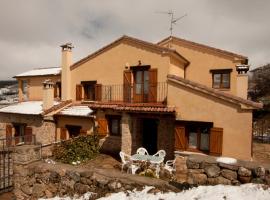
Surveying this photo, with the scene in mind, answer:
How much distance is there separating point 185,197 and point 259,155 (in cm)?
1374

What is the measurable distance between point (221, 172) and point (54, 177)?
4222 mm

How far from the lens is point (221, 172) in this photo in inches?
219

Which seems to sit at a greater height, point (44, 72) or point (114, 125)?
point (44, 72)

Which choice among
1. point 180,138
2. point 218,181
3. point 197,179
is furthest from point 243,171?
point 180,138

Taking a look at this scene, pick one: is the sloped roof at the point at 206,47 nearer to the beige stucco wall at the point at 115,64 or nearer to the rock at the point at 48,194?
the beige stucco wall at the point at 115,64

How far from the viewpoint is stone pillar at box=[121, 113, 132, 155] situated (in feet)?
51.4

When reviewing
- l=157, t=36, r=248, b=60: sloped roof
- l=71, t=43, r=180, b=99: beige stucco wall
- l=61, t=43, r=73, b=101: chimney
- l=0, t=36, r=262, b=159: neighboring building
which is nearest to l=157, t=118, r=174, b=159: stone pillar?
l=0, t=36, r=262, b=159: neighboring building

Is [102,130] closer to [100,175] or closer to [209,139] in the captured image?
[209,139]

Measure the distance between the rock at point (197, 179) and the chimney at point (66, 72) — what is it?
16971 mm

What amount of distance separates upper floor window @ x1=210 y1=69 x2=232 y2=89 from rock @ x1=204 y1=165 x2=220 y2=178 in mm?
13921

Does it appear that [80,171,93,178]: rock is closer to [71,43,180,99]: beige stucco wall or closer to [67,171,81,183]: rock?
[67,171,81,183]: rock

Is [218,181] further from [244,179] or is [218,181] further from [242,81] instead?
[242,81]

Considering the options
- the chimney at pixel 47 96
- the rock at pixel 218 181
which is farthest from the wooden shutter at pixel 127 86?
the rock at pixel 218 181

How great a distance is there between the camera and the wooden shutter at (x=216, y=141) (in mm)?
12906
